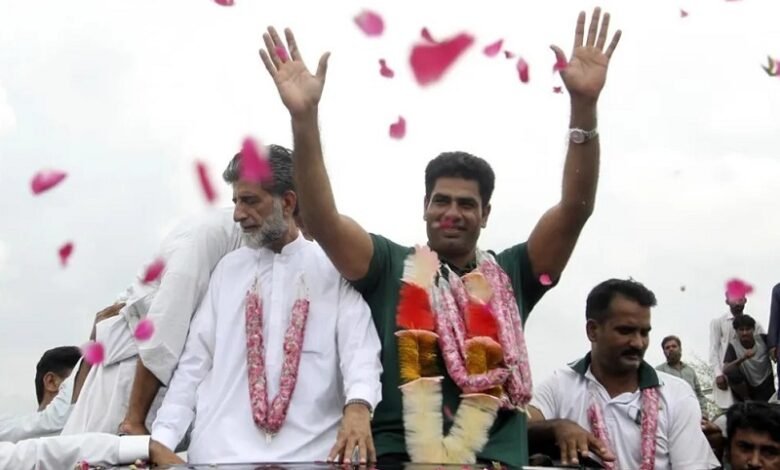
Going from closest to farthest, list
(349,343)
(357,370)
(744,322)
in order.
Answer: (357,370) → (349,343) → (744,322)

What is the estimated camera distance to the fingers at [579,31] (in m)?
4.75

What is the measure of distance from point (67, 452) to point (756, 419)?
2.95m

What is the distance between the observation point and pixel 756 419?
5246 millimetres

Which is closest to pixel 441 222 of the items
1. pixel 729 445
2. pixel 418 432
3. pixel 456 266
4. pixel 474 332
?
pixel 456 266

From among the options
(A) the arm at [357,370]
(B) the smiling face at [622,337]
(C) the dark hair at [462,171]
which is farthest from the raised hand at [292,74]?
(B) the smiling face at [622,337]

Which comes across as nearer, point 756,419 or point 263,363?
point 263,363

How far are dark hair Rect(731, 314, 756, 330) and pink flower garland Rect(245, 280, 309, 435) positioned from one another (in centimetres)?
628

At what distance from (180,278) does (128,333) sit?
2.12 feet

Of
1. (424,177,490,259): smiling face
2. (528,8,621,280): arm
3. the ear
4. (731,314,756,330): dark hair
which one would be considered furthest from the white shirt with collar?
(731,314,756,330): dark hair

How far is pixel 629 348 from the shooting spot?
527 centimetres

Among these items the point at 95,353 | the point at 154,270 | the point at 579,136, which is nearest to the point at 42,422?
the point at 95,353

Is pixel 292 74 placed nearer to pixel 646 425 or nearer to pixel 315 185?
pixel 315 185

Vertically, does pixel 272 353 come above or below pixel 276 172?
below

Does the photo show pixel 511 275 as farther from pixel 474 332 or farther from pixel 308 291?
pixel 308 291
